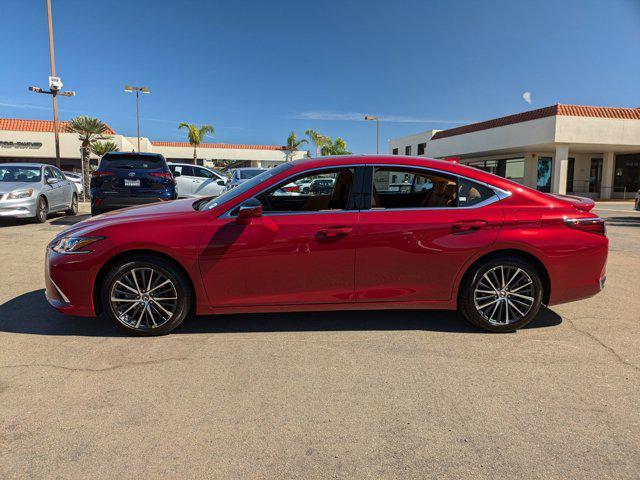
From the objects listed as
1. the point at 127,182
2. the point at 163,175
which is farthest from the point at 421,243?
the point at 127,182

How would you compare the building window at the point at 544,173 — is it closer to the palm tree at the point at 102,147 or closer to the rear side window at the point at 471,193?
the rear side window at the point at 471,193

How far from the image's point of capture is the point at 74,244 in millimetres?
3771

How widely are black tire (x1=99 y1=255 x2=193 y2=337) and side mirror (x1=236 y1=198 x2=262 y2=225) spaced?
0.70m

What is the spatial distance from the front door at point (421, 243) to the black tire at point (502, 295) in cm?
18

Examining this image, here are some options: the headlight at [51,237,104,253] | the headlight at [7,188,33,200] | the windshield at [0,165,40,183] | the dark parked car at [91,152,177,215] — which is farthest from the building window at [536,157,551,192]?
the headlight at [51,237,104,253]

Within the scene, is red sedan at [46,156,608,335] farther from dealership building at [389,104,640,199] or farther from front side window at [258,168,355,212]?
dealership building at [389,104,640,199]

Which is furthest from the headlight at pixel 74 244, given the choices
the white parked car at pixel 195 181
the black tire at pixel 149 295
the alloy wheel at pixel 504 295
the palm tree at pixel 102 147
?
the palm tree at pixel 102 147

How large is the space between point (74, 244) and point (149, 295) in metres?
0.76

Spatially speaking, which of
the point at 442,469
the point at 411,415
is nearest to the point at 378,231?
the point at 411,415

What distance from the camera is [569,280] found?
403cm

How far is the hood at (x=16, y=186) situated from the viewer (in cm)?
1066

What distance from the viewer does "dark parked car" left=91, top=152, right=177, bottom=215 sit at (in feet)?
32.5

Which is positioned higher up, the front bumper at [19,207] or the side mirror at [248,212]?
the side mirror at [248,212]

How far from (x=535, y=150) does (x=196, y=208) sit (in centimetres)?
3093
